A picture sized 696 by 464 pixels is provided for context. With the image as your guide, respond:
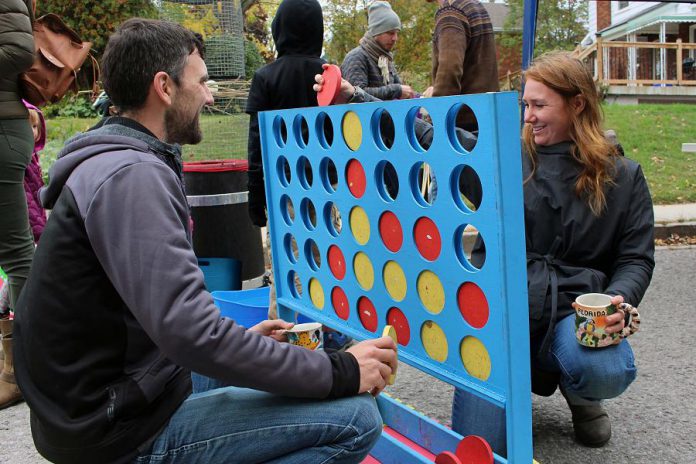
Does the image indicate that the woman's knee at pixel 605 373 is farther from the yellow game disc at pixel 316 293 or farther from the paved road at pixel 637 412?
the yellow game disc at pixel 316 293

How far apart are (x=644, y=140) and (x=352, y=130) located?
30.9ft

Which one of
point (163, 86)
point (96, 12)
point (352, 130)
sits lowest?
point (352, 130)

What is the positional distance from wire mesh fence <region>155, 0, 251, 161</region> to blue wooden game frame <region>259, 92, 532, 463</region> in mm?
3262

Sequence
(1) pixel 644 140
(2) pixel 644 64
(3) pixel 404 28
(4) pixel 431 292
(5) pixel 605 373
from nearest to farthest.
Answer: (4) pixel 431 292
(5) pixel 605 373
(1) pixel 644 140
(3) pixel 404 28
(2) pixel 644 64

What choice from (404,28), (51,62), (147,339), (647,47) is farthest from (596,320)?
(647,47)

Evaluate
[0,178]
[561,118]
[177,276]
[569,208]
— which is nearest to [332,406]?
[177,276]

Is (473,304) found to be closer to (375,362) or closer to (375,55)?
(375,362)

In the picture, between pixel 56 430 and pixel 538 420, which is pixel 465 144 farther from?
pixel 538 420

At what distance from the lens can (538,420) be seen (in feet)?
9.79

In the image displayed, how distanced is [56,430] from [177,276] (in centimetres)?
47

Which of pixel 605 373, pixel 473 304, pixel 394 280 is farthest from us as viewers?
pixel 605 373

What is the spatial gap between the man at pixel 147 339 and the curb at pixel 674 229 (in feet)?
17.6

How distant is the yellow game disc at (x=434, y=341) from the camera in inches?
78.7

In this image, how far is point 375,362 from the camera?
1.75 meters
